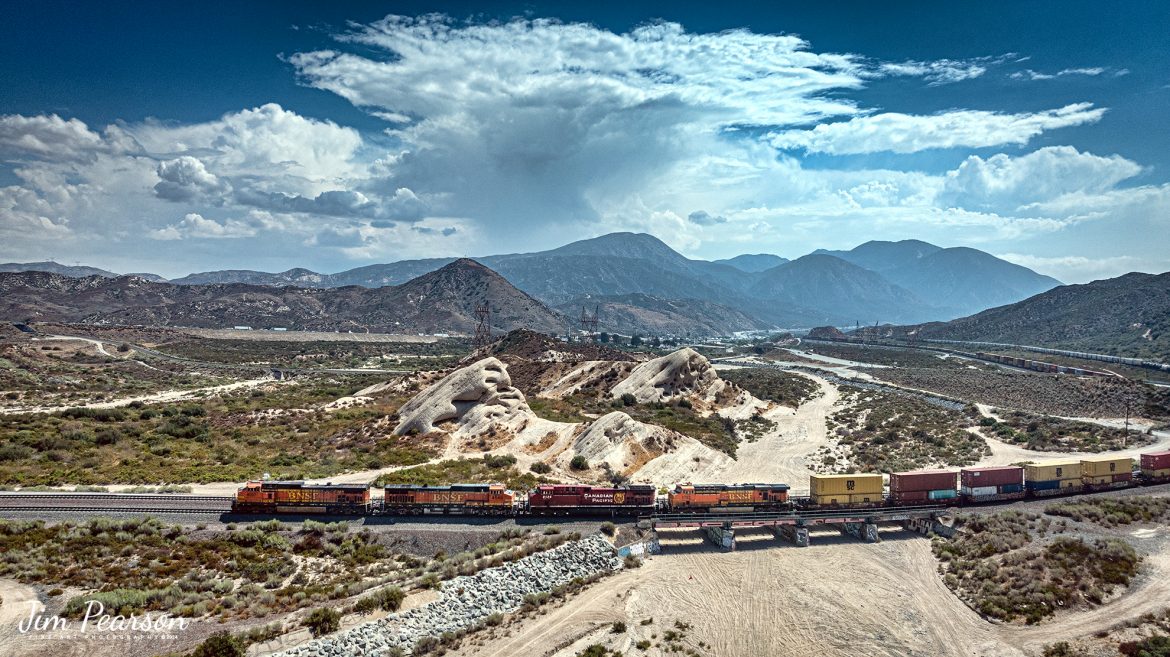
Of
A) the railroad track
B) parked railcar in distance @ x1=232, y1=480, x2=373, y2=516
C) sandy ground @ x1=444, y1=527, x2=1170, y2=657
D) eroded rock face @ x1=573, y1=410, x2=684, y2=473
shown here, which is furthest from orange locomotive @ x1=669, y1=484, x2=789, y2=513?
the railroad track

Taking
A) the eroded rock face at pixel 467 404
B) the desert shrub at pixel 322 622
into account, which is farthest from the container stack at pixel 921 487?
the desert shrub at pixel 322 622

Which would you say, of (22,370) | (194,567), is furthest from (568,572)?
(22,370)

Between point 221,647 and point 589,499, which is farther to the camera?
point 589,499

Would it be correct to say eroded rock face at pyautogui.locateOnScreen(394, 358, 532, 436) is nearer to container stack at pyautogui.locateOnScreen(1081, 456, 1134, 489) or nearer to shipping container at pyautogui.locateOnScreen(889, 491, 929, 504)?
shipping container at pyautogui.locateOnScreen(889, 491, 929, 504)

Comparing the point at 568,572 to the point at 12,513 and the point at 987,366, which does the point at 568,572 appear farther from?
the point at 987,366

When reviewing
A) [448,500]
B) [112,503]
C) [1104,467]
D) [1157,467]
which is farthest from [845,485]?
[112,503]

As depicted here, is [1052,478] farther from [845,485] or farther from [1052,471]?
[845,485]

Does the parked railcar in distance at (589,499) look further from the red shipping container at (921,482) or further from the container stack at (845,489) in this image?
the red shipping container at (921,482)
